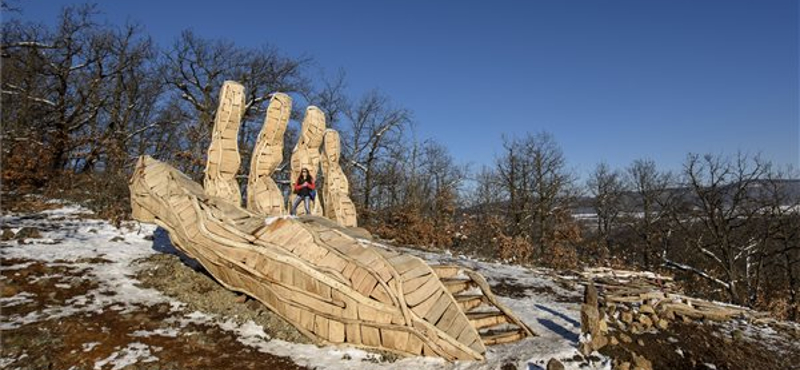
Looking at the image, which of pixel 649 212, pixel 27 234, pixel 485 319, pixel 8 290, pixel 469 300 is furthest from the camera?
pixel 649 212

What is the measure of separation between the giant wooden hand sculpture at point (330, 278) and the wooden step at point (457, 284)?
2 cm

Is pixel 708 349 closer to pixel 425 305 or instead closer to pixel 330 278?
pixel 425 305

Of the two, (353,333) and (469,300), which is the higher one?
(469,300)

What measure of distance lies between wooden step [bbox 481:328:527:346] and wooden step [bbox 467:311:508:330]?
0.62 ft

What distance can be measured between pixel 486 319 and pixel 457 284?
0.66 meters

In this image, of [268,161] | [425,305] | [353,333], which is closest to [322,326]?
[353,333]

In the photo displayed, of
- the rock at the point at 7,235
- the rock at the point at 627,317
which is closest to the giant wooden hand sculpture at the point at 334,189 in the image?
the rock at the point at 627,317

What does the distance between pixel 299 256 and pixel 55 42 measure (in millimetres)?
18748

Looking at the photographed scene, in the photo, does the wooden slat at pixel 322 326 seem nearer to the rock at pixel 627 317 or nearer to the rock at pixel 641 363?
the rock at pixel 641 363

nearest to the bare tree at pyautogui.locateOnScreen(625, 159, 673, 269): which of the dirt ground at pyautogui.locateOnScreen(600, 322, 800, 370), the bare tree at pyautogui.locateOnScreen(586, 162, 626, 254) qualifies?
the bare tree at pyautogui.locateOnScreen(586, 162, 626, 254)

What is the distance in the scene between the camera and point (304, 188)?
319 inches

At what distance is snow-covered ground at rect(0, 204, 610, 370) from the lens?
4285mm

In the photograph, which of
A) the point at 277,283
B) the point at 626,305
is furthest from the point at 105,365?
the point at 626,305

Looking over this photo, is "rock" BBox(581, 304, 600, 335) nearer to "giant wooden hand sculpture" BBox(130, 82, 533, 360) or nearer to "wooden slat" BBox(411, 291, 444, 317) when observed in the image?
"giant wooden hand sculpture" BBox(130, 82, 533, 360)
